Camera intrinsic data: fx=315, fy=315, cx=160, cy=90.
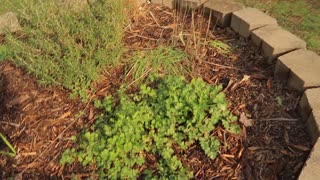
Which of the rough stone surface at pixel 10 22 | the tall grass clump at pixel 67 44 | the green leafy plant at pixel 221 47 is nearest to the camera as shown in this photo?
the tall grass clump at pixel 67 44

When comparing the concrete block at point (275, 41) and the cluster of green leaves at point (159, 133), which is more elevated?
the concrete block at point (275, 41)

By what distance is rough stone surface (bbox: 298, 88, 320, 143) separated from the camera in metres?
1.87

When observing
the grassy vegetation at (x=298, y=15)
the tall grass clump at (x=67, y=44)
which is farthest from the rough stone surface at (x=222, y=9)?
the tall grass clump at (x=67, y=44)

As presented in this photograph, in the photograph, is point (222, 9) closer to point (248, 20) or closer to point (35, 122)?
point (248, 20)

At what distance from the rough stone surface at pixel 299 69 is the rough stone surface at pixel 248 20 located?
16.7 inches

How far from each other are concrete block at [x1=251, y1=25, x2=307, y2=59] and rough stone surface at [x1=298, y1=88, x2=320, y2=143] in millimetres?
438

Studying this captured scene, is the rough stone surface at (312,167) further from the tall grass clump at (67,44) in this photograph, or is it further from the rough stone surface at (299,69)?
the tall grass clump at (67,44)

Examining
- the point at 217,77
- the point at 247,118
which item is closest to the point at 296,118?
the point at 247,118

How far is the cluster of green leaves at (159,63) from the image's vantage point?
7.93 feet

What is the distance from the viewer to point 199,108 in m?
1.97

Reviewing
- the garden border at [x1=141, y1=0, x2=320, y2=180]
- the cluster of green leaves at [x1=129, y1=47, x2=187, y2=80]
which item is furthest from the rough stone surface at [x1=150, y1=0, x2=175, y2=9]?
the cluster of green leaves at [x1=129, y1=47, x2=187, y2=80]

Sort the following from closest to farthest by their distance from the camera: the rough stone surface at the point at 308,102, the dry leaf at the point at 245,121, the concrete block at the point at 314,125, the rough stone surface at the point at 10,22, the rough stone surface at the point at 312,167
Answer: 1. the rough stone surface at the point at 312,167
2. the concrete block at the point at 314,125
3. the rough stone surface at the point at 308,102
4. the dry leaf at the point at 245,121
5. the rough stone surface at the point at 10,22

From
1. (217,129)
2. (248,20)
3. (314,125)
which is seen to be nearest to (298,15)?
(248,20)

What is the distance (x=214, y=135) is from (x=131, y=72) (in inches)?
32.7
